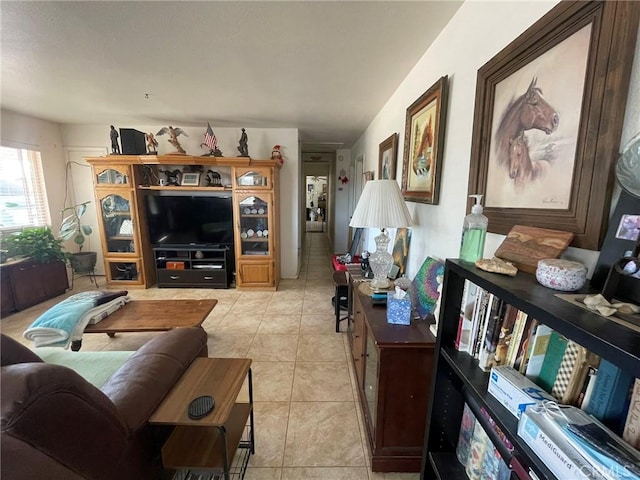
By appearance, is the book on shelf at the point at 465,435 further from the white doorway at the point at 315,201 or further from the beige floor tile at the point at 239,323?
the white doorway at the point at 315,201

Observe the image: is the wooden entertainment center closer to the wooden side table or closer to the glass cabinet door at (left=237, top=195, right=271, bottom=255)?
the glass cabinet door at (left=237, top=195, right=271, bottom=255)

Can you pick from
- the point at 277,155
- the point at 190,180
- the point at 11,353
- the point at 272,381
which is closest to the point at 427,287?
the point at 272,381

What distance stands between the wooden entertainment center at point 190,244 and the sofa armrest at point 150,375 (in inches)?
97.9

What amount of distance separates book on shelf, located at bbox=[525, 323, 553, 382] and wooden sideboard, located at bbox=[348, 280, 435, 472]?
0.55 meters

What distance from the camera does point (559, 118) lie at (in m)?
0.81

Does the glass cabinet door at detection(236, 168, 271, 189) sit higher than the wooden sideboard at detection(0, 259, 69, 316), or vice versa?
the glass cabinet door at detection(236, 168, 271, 189)

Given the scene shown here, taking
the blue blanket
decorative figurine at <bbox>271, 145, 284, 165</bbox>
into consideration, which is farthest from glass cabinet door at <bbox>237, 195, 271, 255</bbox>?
the blue blanket

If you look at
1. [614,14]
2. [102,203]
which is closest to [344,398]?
[614,14]

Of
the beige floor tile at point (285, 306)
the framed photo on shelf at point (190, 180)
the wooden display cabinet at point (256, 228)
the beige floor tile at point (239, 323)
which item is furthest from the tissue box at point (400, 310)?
the framed photo on shelf at point (190, 180)

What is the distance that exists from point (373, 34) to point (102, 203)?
13.4ft

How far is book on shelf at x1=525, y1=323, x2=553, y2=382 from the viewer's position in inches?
26.6

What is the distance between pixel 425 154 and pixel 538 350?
4.51 ft

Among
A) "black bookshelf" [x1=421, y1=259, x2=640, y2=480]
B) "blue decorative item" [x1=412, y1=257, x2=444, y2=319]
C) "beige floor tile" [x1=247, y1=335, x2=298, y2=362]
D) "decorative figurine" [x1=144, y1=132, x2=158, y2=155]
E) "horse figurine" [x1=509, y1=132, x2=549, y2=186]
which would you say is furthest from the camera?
"decorative figurine" [x1=144, y1=132, x2=158, y2=155]

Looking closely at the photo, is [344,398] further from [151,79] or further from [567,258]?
[151,79]
